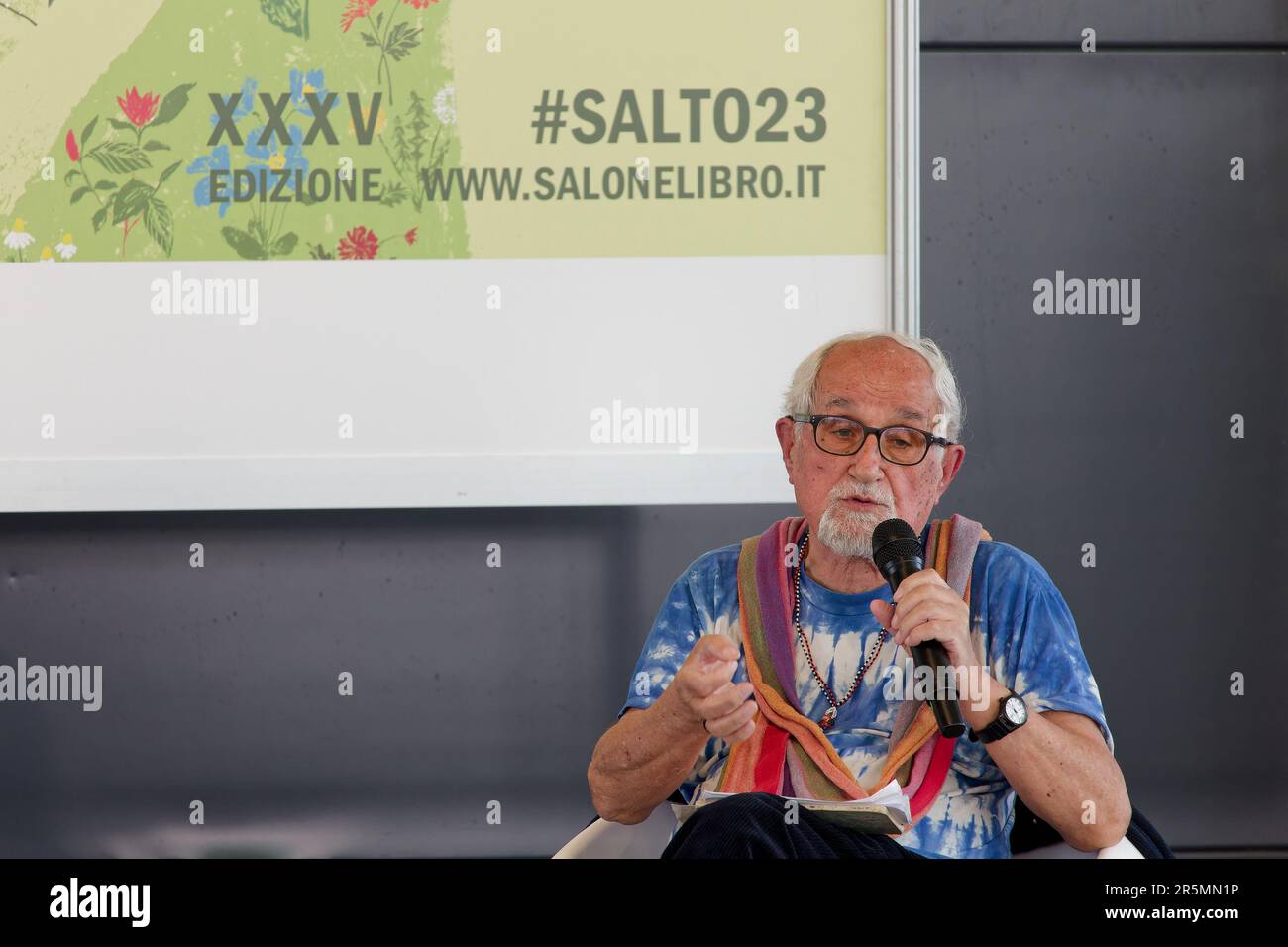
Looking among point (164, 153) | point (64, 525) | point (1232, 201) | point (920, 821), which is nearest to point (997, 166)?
point (1232, 201)

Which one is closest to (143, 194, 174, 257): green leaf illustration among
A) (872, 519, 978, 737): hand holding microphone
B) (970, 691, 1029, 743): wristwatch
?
(872, 519, 978, 737): hand holding microphone

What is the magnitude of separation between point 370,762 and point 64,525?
0.95 meters

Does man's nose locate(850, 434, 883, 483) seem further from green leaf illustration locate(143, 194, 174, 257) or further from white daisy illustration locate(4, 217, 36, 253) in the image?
white daisy illustration locate(4, 217, 36, 253)

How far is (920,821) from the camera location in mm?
1612

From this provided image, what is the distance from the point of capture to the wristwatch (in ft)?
4.92

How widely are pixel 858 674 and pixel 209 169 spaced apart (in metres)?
1.98

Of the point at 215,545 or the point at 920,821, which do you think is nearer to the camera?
the point at 920,821

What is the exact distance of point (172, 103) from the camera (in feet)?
9.02

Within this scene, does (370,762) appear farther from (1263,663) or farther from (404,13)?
(1263,663)

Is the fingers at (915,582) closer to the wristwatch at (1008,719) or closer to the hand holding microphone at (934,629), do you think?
the hand holding microphone at (934,629)

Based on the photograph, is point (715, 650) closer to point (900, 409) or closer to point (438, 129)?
point (900, 409)

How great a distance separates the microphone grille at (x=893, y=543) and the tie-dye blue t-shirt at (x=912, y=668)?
Answer: 0.16m

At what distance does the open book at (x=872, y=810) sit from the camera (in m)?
1.51
